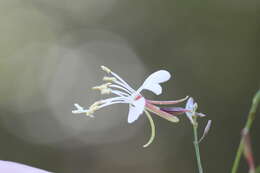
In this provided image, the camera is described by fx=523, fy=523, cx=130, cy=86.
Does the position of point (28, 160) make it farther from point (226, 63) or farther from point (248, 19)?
point (248, 19)

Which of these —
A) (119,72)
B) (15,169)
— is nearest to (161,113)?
(15,169)

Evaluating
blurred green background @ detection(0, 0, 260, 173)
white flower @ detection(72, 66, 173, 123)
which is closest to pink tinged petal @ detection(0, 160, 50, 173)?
white flower @ detection(72, 66, 173, 123)

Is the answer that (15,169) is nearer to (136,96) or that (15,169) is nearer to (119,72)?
(136,96)

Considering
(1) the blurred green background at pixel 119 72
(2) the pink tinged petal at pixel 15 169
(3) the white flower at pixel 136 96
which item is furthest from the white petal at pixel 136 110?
(1) the blurred green background at pixel 119 72

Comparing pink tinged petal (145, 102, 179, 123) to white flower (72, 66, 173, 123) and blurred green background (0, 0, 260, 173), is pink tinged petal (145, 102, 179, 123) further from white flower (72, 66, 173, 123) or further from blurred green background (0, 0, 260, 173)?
blurred green background (0, 0, 260, 173)

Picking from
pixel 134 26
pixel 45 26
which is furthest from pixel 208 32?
pixel 45 26
